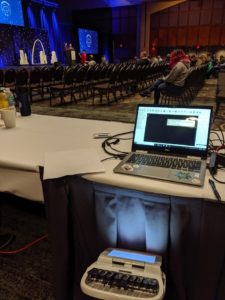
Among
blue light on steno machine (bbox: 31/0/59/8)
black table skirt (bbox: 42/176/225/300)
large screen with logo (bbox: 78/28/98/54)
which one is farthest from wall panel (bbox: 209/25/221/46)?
black table skirt (bbox: 42/176/225/300)

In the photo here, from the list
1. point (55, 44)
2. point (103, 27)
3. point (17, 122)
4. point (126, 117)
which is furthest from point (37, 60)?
point (17, 122)

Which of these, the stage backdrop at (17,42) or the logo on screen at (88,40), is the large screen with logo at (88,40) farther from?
the stage backdrop at (17,42)

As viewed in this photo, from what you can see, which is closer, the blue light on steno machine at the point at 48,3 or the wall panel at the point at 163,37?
the blue light on steno machine at the point at 48,3

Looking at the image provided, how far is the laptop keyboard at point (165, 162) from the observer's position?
3.52 ft

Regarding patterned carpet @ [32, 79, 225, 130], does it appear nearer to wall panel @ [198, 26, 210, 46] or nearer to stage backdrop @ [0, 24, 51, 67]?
stage backdrop @ [0, 24, 51, 67]

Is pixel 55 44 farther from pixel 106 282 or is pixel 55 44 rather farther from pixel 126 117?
pixel 106 282

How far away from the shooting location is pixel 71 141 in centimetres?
146

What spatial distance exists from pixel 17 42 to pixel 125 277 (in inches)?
469

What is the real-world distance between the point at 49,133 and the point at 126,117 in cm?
320

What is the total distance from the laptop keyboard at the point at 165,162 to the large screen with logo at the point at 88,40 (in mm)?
15704

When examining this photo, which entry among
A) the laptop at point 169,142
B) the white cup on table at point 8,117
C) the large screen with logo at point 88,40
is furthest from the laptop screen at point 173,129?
the large screen with logo at point 88,40

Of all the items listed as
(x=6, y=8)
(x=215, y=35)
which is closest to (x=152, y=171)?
(x=6, y=8)

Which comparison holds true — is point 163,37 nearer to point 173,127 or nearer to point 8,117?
point 8,117

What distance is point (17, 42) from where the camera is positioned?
35.7 feet
